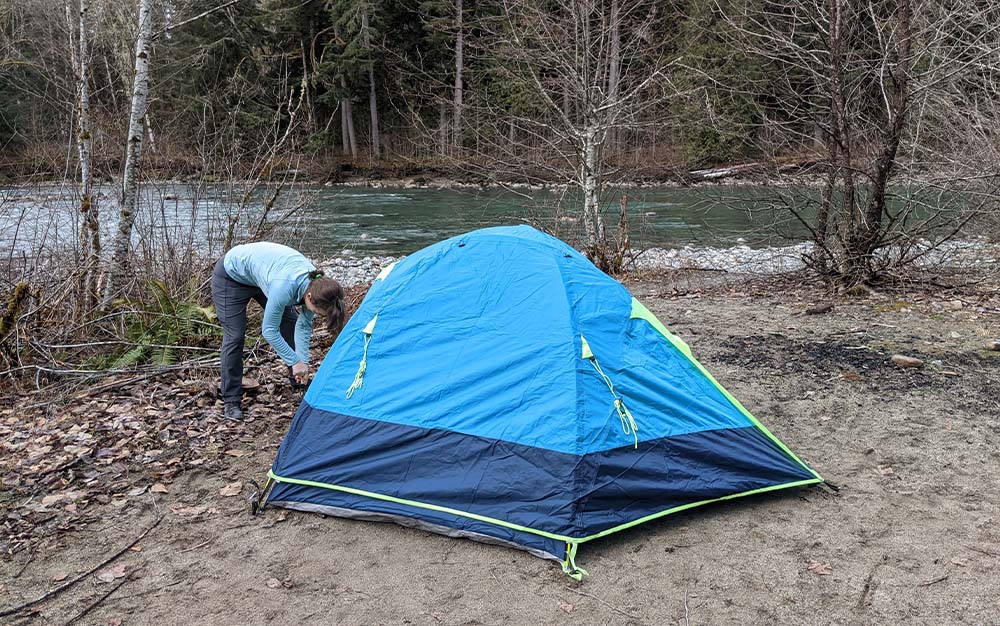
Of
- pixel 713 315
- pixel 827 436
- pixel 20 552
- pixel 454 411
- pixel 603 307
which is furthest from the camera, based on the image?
pixel 713 315

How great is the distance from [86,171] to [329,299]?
4.04m

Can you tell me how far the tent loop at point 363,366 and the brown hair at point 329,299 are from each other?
0.26 meters

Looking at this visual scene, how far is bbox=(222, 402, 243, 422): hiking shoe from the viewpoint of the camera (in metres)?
5.23

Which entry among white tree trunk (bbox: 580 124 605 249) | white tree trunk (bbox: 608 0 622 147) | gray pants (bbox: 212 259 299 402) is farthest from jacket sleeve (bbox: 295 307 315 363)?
white tree trunk (bbox: 608 0 622 147)

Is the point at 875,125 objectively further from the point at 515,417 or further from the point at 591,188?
the point at 515,417

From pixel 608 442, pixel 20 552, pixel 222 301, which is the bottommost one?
pixel 20 552

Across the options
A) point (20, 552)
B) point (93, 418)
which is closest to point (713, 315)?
point (93, 418)

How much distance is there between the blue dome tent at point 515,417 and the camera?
357cm

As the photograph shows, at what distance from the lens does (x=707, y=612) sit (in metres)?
3.02

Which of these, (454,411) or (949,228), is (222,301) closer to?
(454,411)

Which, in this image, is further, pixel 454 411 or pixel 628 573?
pixel 454 411

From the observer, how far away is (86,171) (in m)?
6.92

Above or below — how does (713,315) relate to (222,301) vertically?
below

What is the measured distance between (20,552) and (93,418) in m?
1.77
